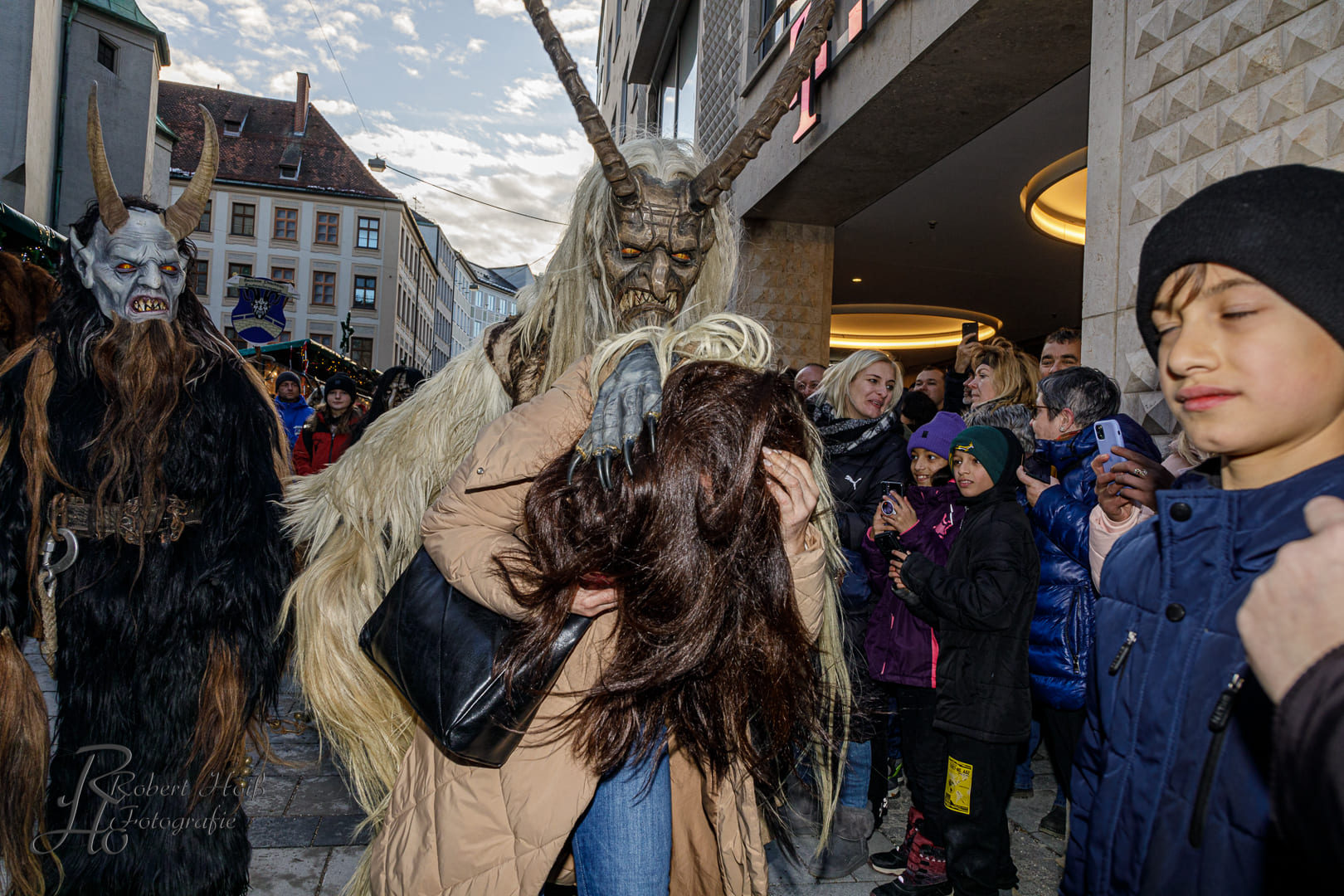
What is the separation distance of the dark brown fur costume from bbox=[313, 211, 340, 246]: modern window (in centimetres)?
4232

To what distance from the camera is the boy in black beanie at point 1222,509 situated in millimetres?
940

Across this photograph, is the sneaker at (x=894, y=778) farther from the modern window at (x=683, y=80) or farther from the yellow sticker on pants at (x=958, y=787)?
the modern window at (x=683, y=80)

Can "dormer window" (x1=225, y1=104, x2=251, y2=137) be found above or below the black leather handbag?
above

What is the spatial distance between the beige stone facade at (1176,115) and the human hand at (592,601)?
318 centimetres

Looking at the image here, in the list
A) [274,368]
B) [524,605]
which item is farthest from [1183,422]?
[274,368]

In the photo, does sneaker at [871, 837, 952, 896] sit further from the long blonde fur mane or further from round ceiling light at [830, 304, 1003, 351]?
round ceiling light at [830, 304, 1003, 351]

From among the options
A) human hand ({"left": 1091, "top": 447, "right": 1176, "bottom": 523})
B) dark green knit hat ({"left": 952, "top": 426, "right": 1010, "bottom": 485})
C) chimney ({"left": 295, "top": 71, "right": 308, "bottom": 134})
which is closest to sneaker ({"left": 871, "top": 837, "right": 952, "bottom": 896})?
dark green knit hat ({"left": 952, "top": 426, "right": 1010, "bottom": 485})

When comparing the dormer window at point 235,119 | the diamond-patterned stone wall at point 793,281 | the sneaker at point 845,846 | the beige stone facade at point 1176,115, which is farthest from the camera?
the dormer window at point 235,119

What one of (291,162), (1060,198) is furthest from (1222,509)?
Answer: (291,162)

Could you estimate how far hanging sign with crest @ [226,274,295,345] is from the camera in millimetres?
9930

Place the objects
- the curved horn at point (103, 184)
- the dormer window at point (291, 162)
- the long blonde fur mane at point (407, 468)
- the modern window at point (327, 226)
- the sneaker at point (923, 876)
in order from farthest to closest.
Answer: the modern window at point (327, 226), the dormer window at point (291, 162), the sneaker at point (923, 876), the curved horn at point (103, 184), the long blonde fur mane at point (407, 468)

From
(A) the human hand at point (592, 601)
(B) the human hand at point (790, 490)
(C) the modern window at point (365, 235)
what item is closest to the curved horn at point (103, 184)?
(A) the human hand at point (592, 601)

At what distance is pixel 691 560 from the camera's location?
128 centimetres

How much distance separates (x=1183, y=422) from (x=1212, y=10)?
3579 mm
